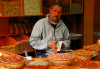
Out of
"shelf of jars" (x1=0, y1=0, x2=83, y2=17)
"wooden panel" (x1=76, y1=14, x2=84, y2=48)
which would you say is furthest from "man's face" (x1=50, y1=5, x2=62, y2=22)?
"wooden panel" (x1=76, y1=14, x2=84, y2=48)

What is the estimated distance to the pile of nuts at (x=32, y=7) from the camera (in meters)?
3.42

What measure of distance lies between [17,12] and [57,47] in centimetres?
151

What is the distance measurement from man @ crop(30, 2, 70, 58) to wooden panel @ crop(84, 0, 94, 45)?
4.86ft

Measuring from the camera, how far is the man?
2.62 meters

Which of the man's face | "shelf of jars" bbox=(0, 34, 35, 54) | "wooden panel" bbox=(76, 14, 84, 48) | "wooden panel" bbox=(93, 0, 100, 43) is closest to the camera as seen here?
the man's face

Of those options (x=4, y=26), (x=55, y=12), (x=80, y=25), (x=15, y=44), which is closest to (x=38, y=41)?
(x=55, y=12)

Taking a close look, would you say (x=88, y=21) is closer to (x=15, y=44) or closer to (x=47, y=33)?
(x=47, y=33)

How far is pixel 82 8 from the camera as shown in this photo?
4285mm

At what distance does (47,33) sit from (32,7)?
3.56 ft

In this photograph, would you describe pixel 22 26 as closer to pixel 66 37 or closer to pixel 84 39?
pixel 66 37

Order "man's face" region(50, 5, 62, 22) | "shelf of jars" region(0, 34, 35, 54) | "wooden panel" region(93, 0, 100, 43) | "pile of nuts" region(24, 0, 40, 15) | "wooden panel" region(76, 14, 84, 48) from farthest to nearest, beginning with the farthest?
"wooden panel" region(76, 14, 84, 48)
"wooden panel" region(93, 0, 100, 43)
"pile of nuts" region(24, 0, 40, 15)
"shelf of jars" region(0, 34, 35, 54)
"man's face" region(50, 5, 62, 22)

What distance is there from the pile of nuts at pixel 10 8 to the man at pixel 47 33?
32.2 inches

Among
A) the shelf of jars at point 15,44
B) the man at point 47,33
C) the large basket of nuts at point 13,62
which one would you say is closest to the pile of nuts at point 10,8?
the shelf of jars at point 15,44

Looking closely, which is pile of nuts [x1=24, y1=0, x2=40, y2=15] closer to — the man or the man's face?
the man
